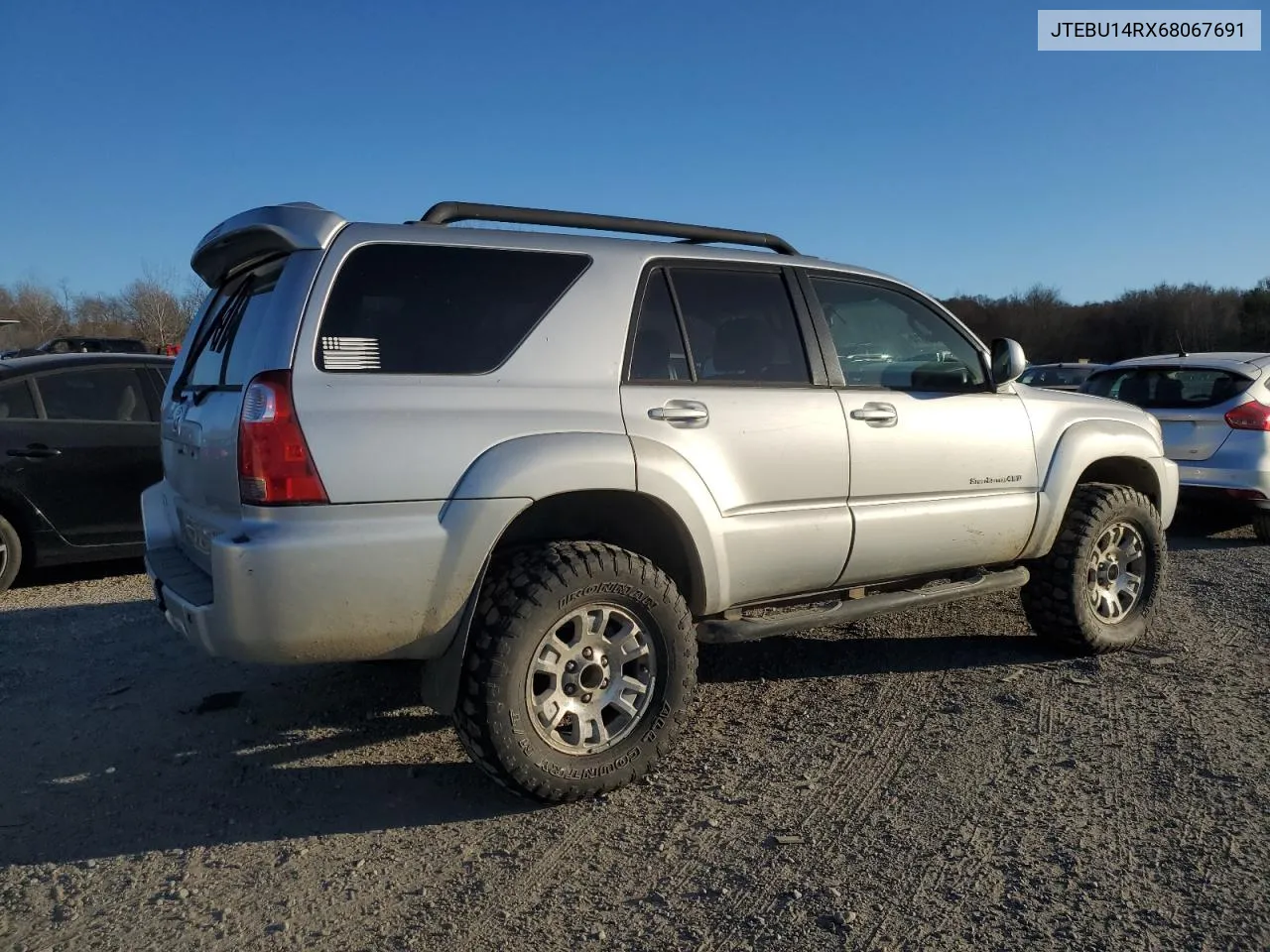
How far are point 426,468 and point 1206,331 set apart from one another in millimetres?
51584

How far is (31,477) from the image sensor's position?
5891mm

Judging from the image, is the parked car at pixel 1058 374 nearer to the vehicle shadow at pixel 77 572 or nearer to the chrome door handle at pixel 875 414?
the chrome door handle at pixel 875 414

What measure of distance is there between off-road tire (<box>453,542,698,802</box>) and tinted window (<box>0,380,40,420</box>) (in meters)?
4.51

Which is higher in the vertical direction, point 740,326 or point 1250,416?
point 740,326

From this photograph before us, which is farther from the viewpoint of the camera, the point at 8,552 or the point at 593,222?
the point at 8,552

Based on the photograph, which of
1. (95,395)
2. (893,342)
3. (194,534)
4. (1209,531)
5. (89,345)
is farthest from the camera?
(89,345)

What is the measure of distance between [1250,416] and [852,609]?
5365 millimetres

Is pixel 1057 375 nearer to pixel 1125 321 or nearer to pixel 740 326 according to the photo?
pixel 740 326

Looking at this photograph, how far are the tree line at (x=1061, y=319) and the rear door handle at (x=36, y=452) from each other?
33054mm

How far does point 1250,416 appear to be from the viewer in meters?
7.35

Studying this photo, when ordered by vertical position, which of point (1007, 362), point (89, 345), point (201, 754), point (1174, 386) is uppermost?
point (89, 345)

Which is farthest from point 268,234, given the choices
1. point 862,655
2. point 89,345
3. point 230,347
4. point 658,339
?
point 89,345

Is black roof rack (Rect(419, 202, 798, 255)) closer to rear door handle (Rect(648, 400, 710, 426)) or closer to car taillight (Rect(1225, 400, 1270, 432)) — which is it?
rear door handle (Rect(648, 400, 710, 426))

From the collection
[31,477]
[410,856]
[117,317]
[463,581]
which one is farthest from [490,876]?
[117,317]
